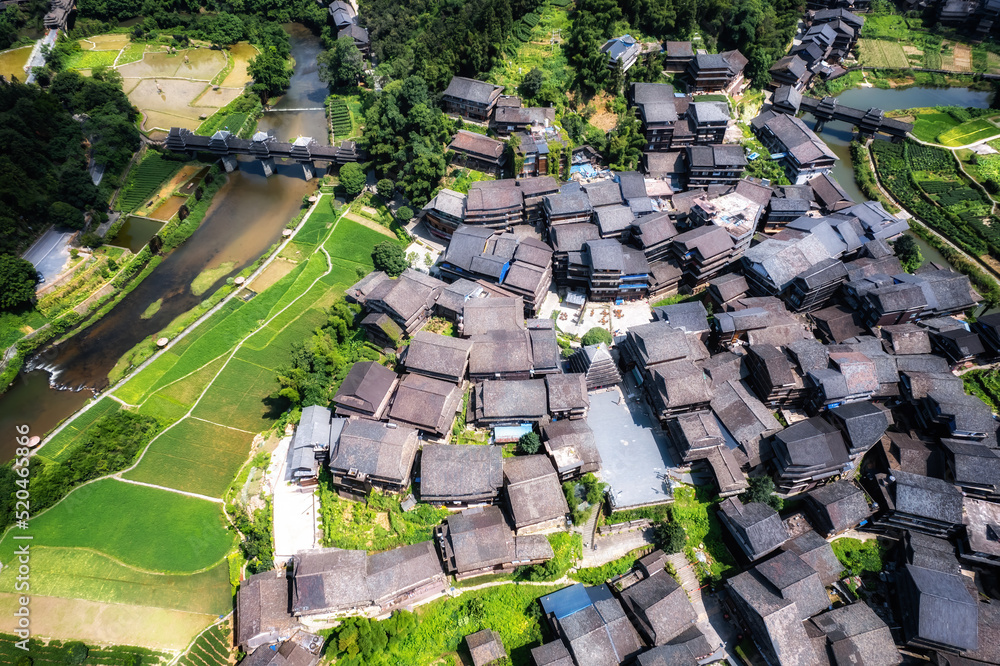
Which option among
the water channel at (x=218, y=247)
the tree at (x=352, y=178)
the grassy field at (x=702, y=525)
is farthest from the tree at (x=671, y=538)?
the tree at (x=352, y=178)

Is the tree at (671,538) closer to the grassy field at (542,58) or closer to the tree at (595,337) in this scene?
the tree at (595,337)

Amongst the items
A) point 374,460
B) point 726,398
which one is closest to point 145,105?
point 374,460

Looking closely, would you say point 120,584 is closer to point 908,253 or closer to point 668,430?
point 668,430

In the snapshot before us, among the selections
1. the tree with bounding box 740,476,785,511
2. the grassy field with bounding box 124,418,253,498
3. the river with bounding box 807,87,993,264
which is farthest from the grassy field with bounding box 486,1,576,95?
the tree with bounding box 740,476,785,511

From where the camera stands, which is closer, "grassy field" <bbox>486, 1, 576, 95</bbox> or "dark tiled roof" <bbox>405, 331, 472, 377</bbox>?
"dark tiled roof" <bbox>405, 331, 472, 377</bbox>

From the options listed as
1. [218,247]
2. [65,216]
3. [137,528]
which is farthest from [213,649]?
[65,216]

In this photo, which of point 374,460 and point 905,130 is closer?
point 374,460

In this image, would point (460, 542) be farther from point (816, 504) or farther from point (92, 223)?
point (92, 223)

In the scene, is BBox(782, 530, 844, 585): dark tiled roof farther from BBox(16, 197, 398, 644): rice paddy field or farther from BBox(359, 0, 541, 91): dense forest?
BBox(359, 0, 541, 91): dense forest
